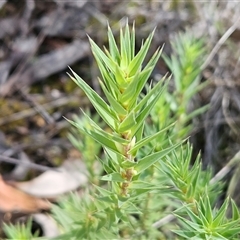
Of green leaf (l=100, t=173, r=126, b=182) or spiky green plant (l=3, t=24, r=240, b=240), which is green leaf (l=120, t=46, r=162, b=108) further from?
green leaf (l=100, t=173, r=126, b=182)

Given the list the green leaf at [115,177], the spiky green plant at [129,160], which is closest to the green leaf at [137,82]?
the spiky green plant at [129,160]

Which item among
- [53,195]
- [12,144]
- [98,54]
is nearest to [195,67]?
[98,54]

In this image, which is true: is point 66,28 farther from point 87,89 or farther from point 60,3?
point 87,89

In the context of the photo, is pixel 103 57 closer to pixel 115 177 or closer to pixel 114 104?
pixel 114 104

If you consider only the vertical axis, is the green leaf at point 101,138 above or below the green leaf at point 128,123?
below

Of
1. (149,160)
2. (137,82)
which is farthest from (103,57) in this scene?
(149,160)

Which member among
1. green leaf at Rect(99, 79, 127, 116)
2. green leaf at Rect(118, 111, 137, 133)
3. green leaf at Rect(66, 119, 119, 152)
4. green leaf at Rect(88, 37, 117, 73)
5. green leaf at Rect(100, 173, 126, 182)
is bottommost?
green leaf at Rect(100, 173, 126, 182)

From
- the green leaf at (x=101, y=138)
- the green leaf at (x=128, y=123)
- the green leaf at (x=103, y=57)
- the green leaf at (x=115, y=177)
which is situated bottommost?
the green leaf at (x=115, y=177)

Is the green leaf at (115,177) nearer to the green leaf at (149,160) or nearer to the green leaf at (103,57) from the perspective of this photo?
the green leaf at (149,160)

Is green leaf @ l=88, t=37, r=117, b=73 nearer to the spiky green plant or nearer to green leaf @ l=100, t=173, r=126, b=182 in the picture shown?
the spiky green plant

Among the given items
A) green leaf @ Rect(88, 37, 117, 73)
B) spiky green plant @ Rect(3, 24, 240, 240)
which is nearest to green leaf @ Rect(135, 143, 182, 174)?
spiky green plant @ Rect(3, 24, 240, 240)

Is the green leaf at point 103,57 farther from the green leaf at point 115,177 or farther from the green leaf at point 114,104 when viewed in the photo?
the green leaf at point 115,177

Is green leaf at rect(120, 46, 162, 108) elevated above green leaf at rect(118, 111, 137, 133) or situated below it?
above
